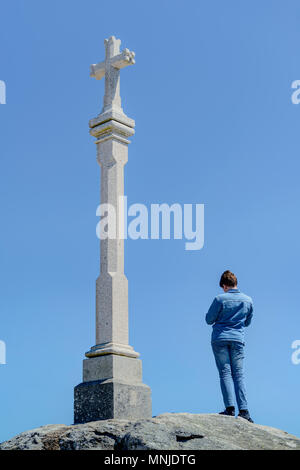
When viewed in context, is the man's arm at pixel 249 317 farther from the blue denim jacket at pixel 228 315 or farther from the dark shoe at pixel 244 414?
the dark shoe at pixel 244 414

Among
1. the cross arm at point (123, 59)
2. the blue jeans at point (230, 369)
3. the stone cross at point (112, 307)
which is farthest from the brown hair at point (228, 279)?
the cross arm at point (123, 59)

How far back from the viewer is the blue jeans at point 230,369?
9020 mm

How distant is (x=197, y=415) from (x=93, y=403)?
4.46 feet

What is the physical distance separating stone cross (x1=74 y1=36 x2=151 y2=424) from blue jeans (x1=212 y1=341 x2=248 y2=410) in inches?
40.8

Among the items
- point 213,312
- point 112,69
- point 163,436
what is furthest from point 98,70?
point 163,436

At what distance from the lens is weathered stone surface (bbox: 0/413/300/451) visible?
7477 mm

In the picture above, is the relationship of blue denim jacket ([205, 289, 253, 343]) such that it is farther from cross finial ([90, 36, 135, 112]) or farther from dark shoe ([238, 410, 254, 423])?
cross finial ([90, 36, 135, 112])

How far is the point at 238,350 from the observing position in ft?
30.0

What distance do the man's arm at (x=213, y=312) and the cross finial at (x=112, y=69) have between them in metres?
3.31

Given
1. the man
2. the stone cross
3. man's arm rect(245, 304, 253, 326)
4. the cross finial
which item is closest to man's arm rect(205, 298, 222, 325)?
the man
